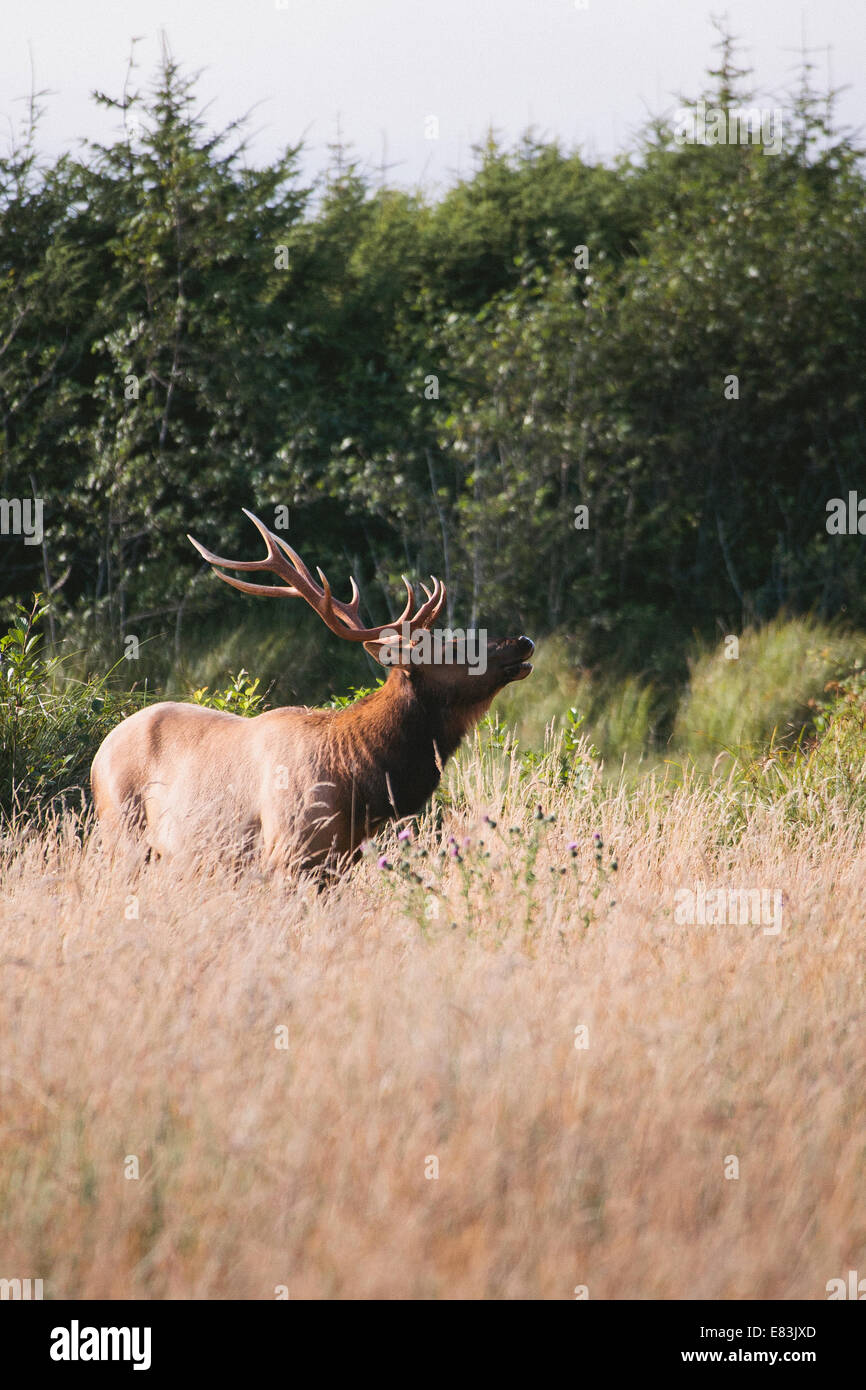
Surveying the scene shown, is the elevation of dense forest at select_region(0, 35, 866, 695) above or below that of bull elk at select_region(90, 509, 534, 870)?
above

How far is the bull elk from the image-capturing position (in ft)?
15.4

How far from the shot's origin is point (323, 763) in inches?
186

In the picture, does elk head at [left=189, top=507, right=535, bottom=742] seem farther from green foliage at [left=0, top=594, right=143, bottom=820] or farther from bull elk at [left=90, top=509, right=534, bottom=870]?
green foliage at [left=0, top=594, right=143, bottom=820]

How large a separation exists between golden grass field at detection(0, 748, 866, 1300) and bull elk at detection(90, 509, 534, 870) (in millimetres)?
221

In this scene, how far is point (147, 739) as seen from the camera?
5.06 m

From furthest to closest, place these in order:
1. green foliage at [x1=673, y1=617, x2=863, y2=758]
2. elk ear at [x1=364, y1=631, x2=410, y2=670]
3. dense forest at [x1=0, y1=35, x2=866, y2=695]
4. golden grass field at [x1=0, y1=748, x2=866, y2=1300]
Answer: dense forest at [x1=0, y1=35, x2=866, y2=695]
green foliage at [x1=673, y1=617, x2=863, y2=758]
elk ear at [x1=364, y1=631, x2=410, y2=670]
golden grass field at [x1=0, y1=748, x2=866, y2=1300]

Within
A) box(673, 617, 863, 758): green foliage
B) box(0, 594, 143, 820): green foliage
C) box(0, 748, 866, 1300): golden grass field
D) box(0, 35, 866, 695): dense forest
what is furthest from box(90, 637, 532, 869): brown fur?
box(0, 35, 866, 695): dense forest

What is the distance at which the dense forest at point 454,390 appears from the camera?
10891mm

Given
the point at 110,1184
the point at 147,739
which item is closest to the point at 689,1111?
the point at 110,1184

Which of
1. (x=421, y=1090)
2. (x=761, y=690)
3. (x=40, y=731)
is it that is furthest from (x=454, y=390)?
(x=421, y=1090)

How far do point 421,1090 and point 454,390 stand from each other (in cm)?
941

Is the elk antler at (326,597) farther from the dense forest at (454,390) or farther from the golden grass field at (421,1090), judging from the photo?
the dense forest at (454,390)

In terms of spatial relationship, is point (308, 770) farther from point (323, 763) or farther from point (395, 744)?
point (395, 744)

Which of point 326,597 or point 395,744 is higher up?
point 326,597
